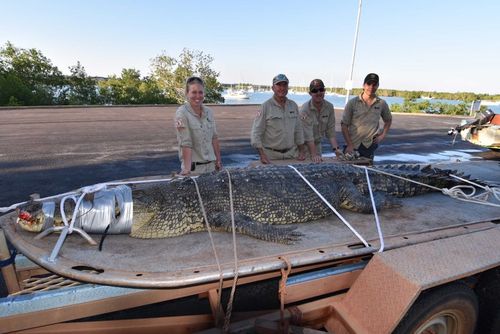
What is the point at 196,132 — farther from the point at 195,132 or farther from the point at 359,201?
the point at 359,201

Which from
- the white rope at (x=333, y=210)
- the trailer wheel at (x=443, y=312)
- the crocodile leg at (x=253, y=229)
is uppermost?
the white rope at (x=333, y=210)

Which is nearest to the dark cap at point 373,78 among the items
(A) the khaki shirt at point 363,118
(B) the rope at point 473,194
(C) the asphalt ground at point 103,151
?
(A) the khaki shirt at point 363,118

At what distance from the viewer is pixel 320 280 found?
7.38 feet

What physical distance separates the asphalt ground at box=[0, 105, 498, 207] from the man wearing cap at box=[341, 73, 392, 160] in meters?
3.18

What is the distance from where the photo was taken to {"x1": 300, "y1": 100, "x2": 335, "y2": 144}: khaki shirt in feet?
17.4

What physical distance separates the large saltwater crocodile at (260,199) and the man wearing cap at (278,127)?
1277 mm

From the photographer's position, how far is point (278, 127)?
487 cm

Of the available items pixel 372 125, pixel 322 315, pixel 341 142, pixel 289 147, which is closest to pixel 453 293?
pixel 322 315

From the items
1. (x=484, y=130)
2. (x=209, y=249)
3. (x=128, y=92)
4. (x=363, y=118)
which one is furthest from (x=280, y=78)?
(x=128, y=92)

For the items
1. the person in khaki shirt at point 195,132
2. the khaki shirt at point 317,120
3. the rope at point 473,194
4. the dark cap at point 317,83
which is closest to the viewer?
the rope at point 473,194

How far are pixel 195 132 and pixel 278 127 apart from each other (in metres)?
1.49

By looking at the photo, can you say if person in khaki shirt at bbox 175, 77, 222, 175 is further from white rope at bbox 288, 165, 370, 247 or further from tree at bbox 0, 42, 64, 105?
tree at bbox 0, 42, 64, 105

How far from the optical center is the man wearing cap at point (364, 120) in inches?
211

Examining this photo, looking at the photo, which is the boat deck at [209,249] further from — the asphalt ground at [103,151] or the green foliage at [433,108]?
the green foliage at [433,108]
